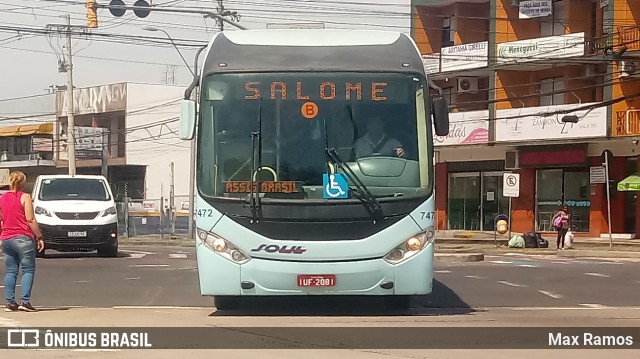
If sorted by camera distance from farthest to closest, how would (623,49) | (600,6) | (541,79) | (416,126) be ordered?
(541,79)
(600,6)
(623,49)
(416,126)

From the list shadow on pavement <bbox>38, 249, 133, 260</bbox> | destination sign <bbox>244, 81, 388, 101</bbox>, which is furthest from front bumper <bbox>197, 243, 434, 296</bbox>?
shadow on pavement <bbox>38, 249, 133, 260</bbox>

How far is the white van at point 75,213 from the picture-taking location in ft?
74.7

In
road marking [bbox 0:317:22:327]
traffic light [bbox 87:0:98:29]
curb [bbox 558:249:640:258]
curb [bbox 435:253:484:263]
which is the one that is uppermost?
traffic light [bbox 87:0:98:29]

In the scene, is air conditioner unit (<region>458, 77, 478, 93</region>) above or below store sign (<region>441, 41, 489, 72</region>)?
below

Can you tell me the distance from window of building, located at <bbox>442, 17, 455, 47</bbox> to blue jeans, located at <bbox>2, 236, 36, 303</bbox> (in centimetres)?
3645

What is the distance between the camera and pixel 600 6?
39.2 meters

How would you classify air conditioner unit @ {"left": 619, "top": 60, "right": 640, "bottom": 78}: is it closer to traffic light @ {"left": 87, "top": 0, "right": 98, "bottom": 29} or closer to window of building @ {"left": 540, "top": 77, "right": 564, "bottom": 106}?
window of building @ {"left": 540, "top": 77, "right": 564, "bottom": 106}

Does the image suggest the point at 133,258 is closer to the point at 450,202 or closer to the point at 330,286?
the point at 330,286

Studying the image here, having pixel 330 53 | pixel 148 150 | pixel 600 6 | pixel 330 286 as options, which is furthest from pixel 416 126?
pixel 148 150

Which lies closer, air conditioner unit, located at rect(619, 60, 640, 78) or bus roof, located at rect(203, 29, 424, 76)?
bus roof, located at rect(203, 29, 424, 76)

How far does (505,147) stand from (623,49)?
29.6ft

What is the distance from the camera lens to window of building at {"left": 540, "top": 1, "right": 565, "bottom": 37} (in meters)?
41.4

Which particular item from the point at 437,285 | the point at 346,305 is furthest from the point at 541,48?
the point at 346,305

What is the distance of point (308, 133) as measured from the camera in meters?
11.3
